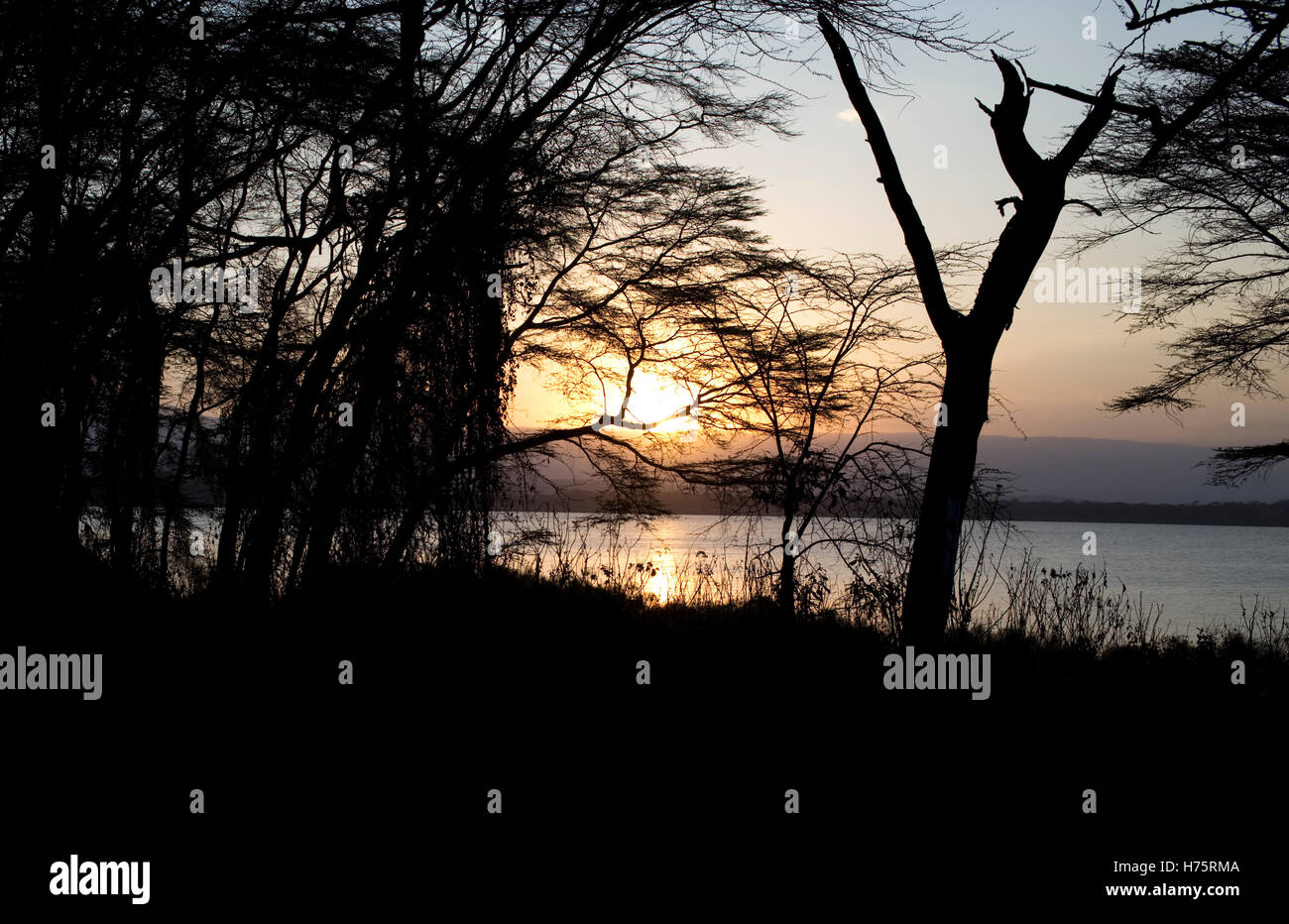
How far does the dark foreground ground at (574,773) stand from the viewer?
279cm

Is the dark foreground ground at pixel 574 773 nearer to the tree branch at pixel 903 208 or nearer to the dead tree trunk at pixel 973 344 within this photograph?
the dead tree trunk at pixel 973 344

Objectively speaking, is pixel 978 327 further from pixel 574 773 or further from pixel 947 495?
pixel 574 773

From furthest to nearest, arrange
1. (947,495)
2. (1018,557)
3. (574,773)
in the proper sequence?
(1018,557) < (947,495) < (574,773)

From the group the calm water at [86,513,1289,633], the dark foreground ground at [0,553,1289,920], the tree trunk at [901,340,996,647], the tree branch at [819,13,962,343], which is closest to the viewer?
the dark foreground ground at [0,553,1289,920]

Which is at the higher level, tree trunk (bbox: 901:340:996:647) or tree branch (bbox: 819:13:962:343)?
tree branch (bbox: 819:13:962:343)

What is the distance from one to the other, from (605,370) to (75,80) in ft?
22.8

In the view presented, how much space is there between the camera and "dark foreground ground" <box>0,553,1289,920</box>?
279 cm

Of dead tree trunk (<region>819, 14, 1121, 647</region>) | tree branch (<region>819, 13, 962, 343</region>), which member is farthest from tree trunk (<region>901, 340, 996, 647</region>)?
tree branch (<region>819, 13, 962, 343</region>)

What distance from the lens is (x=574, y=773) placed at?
338cm

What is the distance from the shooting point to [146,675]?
4.23 meters

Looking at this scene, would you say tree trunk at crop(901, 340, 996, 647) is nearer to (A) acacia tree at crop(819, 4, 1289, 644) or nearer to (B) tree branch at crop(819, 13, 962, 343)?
(A) acacia tree at crop(819, 4, 1289, 644)

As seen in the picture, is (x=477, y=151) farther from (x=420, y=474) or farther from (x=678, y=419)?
(x=678, y=419)

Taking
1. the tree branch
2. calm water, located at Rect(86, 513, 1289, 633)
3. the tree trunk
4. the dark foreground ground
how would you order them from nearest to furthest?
1. the dark foreground ground
2. the tree trunk
3. the tree branch
4. calm water, located at Rect(86, 513, 1289, 633)

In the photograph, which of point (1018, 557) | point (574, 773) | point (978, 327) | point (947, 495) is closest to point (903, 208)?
point (978, 327)
